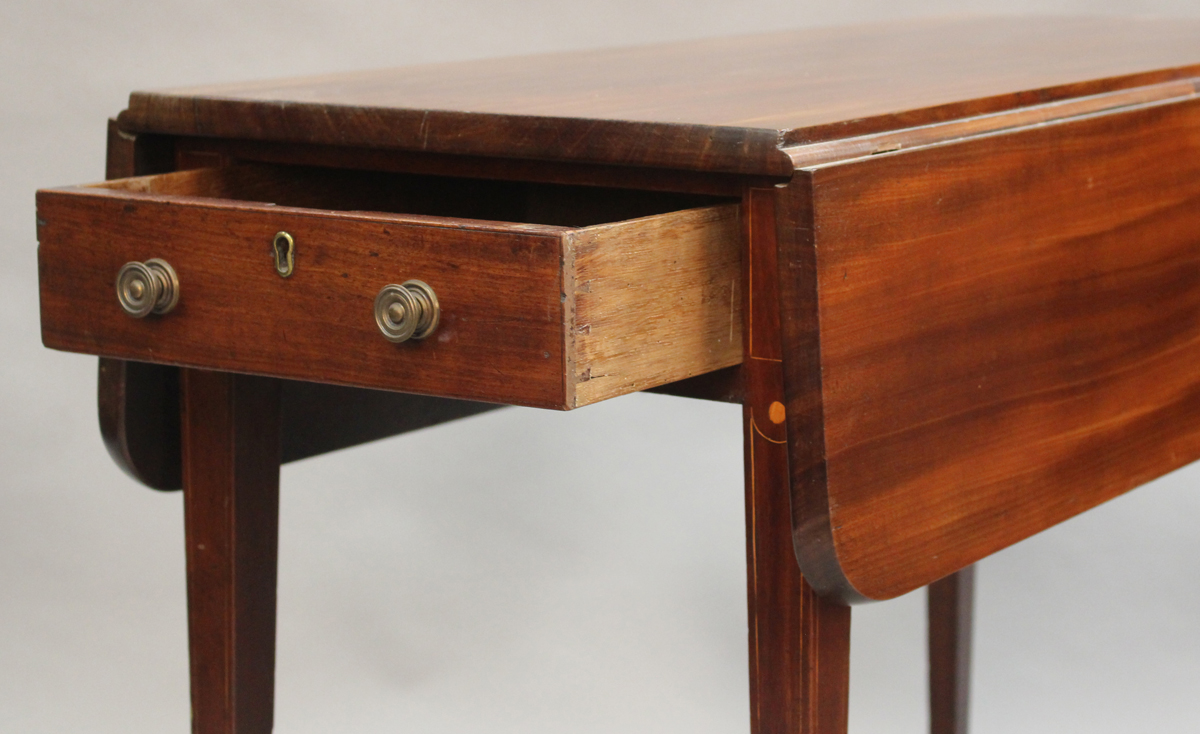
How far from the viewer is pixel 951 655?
7.65 ft

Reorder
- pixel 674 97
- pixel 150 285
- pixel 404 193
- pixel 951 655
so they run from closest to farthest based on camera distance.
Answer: pixel 150 285 < pixel 674 97 < pixel 404 193 < pixel 951 655

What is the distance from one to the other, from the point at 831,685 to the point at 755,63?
72 cm

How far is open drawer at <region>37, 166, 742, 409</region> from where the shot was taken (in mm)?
1219

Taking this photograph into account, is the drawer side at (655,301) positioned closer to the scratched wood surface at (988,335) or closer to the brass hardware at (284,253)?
the scratched wood surface at (988,335)

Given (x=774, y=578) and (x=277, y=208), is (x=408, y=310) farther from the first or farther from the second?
(x=774, y=578)

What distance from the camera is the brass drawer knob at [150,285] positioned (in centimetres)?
136

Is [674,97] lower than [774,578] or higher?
higher

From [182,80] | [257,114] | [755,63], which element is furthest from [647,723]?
[182,80]

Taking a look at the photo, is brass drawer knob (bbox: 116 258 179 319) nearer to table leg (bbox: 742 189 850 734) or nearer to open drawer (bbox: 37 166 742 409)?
open drawer (bbox: 37 166 742 409)

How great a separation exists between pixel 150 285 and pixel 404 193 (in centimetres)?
34

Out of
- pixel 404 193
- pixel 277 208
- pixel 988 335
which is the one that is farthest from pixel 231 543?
pixel 988 335

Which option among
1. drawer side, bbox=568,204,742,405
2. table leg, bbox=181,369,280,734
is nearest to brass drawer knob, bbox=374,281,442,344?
drawer side, bbox=568,204,742,405

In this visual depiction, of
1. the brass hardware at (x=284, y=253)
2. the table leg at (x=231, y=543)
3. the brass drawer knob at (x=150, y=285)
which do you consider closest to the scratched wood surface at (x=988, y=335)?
the brass hardware at (x=284, y=253)

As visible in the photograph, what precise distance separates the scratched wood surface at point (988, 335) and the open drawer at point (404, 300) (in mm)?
88
